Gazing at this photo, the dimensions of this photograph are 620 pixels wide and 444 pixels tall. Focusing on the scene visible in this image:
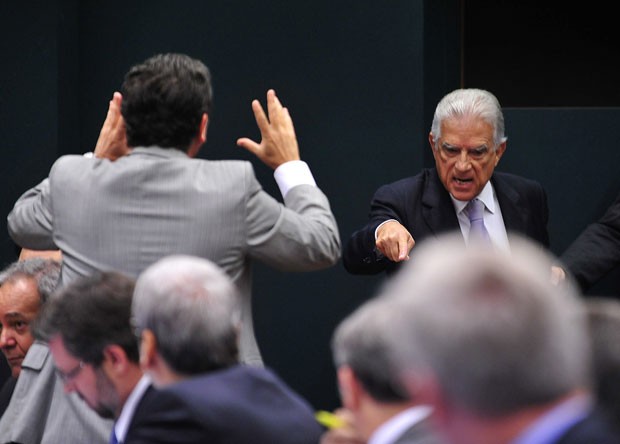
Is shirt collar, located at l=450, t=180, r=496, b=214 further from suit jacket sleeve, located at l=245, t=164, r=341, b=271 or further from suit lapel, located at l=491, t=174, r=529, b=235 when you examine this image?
suit jacket sleeve, located at l=245, t=164, r=341, b=271

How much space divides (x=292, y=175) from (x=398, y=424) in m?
1.05

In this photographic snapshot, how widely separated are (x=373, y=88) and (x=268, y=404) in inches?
101

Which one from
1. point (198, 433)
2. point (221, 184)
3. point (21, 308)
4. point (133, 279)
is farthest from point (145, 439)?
point (21, 308)

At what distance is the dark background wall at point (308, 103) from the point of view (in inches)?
177

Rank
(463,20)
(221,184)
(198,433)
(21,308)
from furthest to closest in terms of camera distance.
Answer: (463,20)
(21,308)
(221,184)
(198,433)

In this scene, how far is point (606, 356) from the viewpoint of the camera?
176cm

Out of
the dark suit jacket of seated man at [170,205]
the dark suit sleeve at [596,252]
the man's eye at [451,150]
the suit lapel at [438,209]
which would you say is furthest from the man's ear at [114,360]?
the dark suit sleeve at [596,252]

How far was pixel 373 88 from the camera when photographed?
4.52m

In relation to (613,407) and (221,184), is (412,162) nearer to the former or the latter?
(221,184)

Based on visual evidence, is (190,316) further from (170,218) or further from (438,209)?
(438,209)

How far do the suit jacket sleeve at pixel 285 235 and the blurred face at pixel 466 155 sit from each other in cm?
112

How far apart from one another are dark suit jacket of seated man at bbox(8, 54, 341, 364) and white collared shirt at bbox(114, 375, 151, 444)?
1.19 feet

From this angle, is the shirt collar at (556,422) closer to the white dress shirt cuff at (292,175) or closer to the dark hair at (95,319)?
the dark hair at (95,319)

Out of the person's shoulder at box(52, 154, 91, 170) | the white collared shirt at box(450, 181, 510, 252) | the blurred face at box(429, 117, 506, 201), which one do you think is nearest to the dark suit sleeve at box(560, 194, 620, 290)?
the white collared shirt at box(450, 181, 510, 252)
